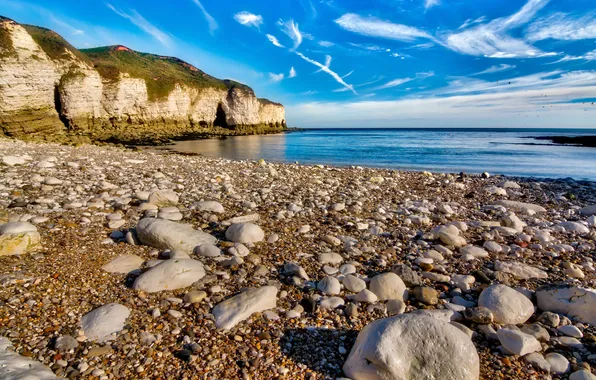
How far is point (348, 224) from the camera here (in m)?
4.26

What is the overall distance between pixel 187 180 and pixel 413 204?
468 centimetres

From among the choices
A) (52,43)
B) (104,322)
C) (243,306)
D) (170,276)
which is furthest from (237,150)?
(52,43)

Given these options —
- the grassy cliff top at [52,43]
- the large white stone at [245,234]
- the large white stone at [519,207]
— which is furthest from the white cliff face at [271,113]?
the large white stone at [245,234]

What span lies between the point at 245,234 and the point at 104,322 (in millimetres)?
1684

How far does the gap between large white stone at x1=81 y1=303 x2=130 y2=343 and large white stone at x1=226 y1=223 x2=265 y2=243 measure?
4.78 ft

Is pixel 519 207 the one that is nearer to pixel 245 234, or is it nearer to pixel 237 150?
pixel 245 234

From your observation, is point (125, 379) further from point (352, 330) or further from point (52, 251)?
point (52, 251)

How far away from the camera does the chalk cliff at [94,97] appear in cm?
2566

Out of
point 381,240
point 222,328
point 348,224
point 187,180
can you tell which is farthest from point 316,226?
point 187,180

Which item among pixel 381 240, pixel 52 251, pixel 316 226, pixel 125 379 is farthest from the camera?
pixel 316 226

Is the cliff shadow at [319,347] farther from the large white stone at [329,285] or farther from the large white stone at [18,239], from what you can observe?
the large white stone at [18,239]

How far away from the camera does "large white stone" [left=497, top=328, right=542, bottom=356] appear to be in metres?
1.89

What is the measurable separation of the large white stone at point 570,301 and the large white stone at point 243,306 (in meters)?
2.11

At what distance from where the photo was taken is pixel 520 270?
3008 millimetres
